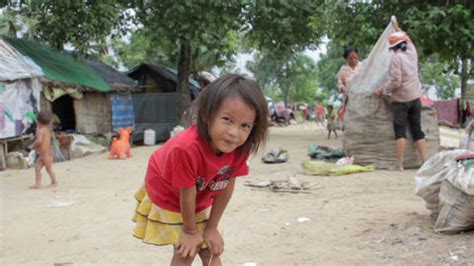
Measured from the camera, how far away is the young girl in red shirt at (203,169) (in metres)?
1.89

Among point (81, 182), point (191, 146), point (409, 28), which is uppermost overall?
point (409, 28)

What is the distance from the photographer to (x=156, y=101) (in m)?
17.4

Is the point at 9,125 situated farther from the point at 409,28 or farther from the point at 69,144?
the point at 409,28

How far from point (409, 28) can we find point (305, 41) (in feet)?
24.9

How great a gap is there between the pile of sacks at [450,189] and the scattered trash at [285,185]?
6.86 ft

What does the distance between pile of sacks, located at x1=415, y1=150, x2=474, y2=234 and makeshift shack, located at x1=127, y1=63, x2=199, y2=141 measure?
1347cm

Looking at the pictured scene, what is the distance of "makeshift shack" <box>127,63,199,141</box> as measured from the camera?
1712 cm

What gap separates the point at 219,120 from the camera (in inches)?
74.2

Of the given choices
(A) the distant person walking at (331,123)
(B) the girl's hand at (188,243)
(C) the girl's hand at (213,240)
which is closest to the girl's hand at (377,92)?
(C) the girl's hand at (213,240)

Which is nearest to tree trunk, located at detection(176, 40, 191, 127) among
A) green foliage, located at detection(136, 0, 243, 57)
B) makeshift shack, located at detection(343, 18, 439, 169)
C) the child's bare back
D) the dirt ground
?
green foliage, located at detection(136, 0, 243, 57)

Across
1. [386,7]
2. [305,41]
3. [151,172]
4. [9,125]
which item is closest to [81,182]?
[9,125]

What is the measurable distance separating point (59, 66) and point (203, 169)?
38.0 feet

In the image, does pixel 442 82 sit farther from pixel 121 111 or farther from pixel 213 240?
pixel 213 240

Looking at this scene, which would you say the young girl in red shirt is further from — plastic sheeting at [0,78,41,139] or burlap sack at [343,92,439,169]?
plastic sheeting at [0,78,41,139]
